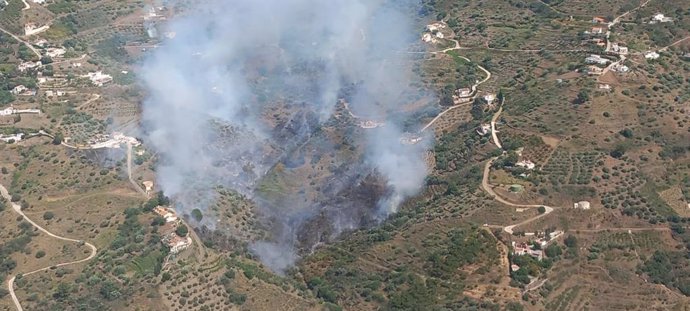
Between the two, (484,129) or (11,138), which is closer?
(484,129)

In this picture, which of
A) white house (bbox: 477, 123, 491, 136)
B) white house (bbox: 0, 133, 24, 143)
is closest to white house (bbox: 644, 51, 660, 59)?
white house (bbox: 477, 123, 491, 136)

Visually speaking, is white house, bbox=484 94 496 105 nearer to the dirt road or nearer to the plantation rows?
the plantation rows

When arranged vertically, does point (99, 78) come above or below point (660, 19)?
above

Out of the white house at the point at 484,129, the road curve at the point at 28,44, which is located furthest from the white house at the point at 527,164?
the road curve at the point at 28,44

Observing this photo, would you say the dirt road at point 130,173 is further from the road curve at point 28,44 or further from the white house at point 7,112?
the road curve at point 28,44

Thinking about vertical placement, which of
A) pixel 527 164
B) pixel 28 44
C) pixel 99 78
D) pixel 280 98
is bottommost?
pixel 280 98

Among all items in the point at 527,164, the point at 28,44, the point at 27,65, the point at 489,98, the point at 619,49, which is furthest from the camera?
the point at 28,44

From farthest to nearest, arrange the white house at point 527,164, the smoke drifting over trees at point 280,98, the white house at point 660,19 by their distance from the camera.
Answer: the white house at point 660,19, the smoke drifting over trees at point 280,98, the white house at point 527,164

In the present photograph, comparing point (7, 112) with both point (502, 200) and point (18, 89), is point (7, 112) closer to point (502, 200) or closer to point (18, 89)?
point (18, 89)

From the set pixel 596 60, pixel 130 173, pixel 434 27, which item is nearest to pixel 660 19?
pixel 596 60

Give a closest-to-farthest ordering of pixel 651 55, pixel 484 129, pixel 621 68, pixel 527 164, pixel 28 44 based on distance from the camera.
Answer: pixel 527 164, pixel 484 129, pixel 621 68, pixel 651 55, pixel 28 44
